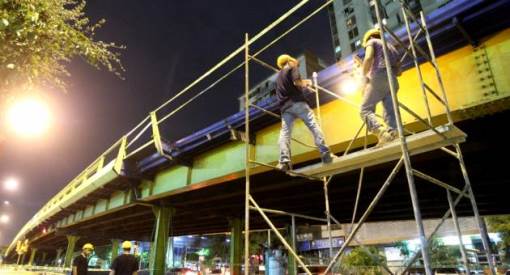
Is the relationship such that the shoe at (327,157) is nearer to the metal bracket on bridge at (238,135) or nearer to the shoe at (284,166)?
the shoe at (284,166)

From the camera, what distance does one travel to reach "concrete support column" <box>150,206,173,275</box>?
14841 mm

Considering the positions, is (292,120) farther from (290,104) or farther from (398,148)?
(398,148)

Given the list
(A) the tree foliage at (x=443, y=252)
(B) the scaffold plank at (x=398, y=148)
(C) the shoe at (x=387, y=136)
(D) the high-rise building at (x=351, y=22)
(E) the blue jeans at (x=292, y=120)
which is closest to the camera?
(B) the scaffold plank at (x=398, y=148)

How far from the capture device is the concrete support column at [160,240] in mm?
14841

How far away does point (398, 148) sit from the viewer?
4750 millimetres

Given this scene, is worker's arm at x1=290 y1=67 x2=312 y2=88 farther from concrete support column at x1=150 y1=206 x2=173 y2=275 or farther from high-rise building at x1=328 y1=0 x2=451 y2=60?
high-rise building at x1=328 y1=0 x2=451 y2=60

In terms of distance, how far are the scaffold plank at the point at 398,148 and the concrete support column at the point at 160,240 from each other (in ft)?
38.4

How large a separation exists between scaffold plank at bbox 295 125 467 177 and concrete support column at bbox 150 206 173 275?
11706mm

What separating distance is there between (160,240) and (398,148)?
13.6 meters

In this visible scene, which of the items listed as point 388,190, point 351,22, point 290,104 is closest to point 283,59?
point 290,104

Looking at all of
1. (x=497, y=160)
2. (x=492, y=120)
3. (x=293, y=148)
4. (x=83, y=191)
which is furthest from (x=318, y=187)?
(x=83, y=191)

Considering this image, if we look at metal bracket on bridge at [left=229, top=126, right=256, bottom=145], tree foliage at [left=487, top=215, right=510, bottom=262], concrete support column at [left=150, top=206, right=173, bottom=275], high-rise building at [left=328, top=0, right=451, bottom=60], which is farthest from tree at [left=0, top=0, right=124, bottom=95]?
high-rise building at [left=328, top=0, right=451, bottom=60]

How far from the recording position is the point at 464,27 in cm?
586

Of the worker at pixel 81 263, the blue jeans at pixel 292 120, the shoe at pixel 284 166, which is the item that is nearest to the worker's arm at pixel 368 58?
the blue jeans at pixel 292 120
